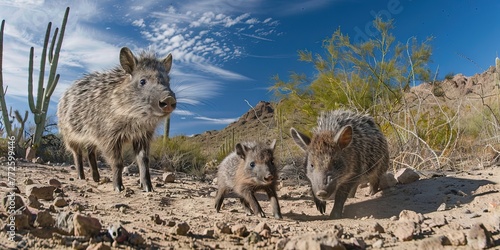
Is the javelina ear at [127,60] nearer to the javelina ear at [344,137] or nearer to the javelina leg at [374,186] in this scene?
the javelina ear at [344,137]

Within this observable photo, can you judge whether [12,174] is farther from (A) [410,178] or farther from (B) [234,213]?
(A) [410,178]

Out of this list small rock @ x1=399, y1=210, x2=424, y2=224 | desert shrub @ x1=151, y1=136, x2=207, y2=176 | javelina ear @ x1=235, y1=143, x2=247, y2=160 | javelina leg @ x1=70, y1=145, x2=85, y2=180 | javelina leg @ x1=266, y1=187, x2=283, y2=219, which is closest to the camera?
small rock @ x1=399, y1=210, x2=424, y2=224

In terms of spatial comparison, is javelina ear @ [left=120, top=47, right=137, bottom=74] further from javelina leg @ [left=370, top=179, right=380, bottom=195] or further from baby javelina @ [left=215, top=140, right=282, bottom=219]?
javelina leg @ [left=370, top=179, right=380, bottom=195]

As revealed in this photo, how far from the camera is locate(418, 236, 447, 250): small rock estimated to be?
3.60 metres

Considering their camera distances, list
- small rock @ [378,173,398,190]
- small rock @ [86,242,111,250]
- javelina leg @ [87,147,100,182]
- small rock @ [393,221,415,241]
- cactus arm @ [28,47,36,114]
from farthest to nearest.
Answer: cactus arm @ [28,47,36,114], javelina leg @ [87,147,100,182], small rock @ [378,173,398,190], small rock @ [393,221,415,241], small rock @ [86,242,111,250]

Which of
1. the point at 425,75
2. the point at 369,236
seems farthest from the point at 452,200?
the point at 425,75

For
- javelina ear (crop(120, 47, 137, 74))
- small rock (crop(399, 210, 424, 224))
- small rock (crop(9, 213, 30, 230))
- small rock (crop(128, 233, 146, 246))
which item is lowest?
small rock (crop(128, 233, 146, 246))

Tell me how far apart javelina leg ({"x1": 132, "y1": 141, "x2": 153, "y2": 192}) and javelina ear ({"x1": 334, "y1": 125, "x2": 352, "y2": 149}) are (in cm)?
269

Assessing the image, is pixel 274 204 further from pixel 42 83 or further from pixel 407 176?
pixel 42 83

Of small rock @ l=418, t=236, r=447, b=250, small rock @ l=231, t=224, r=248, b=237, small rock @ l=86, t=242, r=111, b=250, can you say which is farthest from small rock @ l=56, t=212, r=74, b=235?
small rock @ l=418, t=236, r=447, b=250

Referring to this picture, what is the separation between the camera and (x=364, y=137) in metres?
6.45

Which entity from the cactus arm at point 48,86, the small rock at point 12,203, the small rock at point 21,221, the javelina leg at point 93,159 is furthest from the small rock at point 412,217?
the cactus arm at point 48,86

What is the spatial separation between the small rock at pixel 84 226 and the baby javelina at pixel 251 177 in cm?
241

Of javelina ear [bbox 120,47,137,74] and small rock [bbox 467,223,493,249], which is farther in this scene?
javelina ear [bbox 120,47,137,74]
